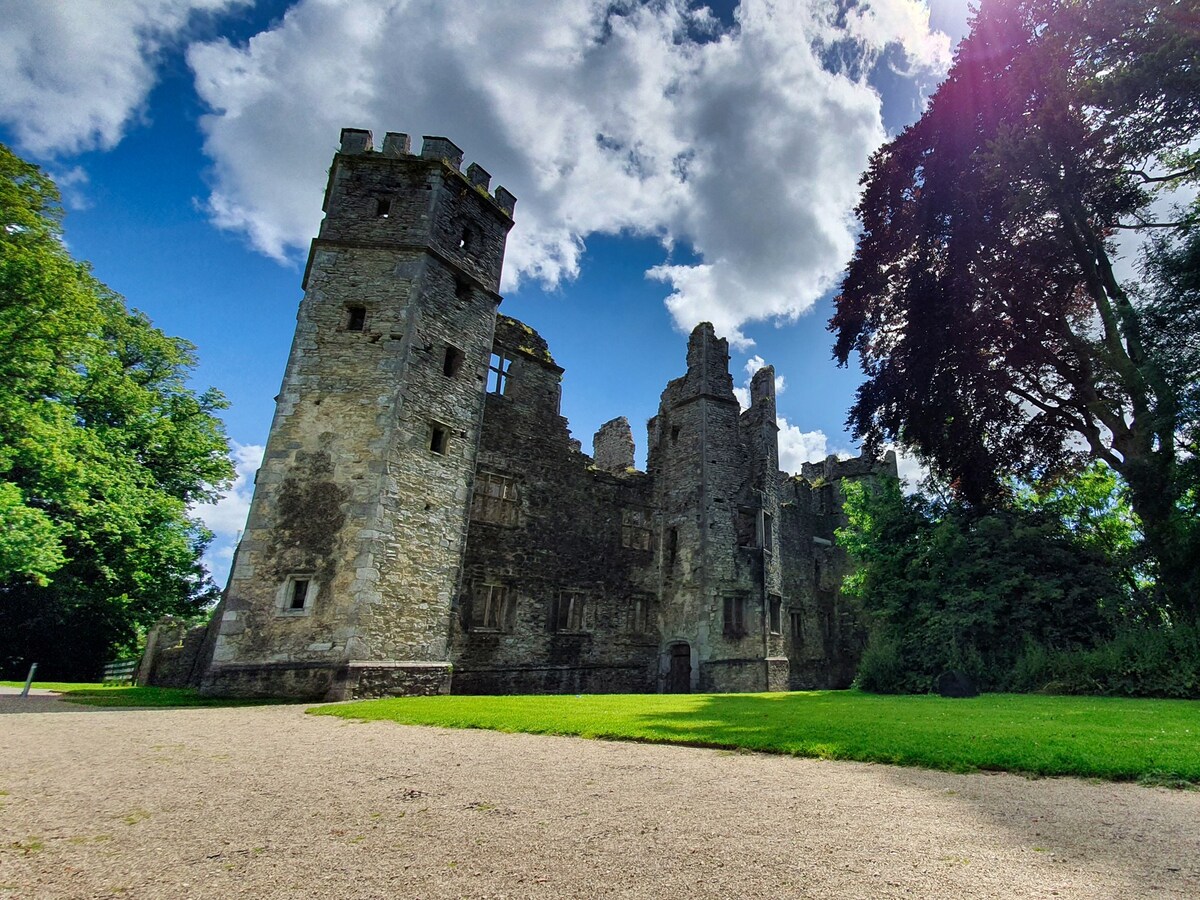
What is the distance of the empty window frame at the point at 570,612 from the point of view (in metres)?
19.1

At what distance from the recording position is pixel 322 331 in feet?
50.6

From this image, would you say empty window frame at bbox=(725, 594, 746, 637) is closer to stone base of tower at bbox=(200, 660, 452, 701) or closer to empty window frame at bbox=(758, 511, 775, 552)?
empty window frame at bbox=(758, 511, 775, 552)

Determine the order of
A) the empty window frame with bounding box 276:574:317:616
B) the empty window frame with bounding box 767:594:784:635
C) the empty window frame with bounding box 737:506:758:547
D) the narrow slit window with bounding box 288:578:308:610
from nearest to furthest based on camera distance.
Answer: the empty window frame with bounding box 276:574:317:616
the narrow slit window with bounding box 288:578:308:610
the empty window frame with bounding box 767:594:784:635
the empty window frame with bounding box 737:506:758:547

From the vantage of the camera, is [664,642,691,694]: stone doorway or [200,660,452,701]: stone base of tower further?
[664,642,691,694]: stone doorway

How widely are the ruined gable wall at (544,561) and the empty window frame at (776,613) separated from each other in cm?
433

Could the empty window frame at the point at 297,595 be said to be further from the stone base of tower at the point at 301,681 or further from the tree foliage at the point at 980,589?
the tree foliage at the point at 980,589

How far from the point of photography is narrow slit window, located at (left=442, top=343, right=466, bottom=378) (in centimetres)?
1662

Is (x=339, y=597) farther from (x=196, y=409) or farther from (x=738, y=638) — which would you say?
(x=196, y=409)

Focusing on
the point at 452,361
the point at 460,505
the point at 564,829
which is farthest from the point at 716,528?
the point at 564,829

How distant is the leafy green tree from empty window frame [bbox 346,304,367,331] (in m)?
8.37

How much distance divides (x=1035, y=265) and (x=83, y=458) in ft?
95.3

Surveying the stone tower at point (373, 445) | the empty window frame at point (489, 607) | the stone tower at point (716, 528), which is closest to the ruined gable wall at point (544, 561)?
the empty window frame at point (489, 607)

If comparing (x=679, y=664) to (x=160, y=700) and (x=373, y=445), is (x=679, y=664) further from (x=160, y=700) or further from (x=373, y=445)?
(x=160, y=700)

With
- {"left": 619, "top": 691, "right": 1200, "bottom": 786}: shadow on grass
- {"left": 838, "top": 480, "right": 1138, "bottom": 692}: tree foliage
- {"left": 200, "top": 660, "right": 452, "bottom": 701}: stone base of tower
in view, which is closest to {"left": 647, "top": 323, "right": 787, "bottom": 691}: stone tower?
{"left": 838, "top": 480, "right": 1138, "bottom": 692}: tree foliage
